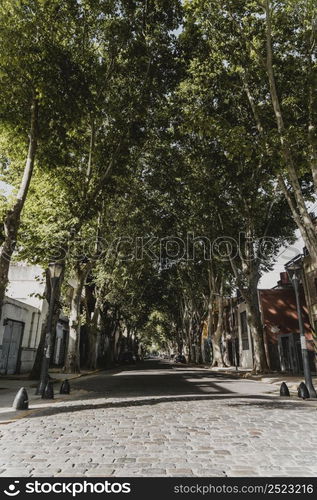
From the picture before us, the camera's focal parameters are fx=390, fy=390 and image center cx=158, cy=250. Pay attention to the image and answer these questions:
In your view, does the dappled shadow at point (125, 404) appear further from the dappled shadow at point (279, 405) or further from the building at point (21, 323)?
the building at point (21, 323)

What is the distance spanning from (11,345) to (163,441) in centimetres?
1901

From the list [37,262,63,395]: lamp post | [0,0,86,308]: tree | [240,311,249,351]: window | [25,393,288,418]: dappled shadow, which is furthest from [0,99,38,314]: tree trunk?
[240,311,249,351]: window

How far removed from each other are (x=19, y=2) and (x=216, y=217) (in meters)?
15.3

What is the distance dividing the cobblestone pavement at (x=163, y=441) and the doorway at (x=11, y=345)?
44.0 feet

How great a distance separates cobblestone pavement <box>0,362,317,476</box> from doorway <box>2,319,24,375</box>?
1342 cm

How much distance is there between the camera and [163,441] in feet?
18.1

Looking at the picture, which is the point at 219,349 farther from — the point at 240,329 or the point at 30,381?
the point at 30,381

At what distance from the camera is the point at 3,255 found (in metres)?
10.6

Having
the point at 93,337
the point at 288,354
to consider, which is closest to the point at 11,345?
the point at 93,337

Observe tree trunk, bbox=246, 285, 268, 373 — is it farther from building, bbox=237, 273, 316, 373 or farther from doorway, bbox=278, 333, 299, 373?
building, bbox=237, 273, 316, 373

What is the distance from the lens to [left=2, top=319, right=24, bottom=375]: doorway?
21.4 m

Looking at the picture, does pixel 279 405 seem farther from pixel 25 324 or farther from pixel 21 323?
pixel 25 324

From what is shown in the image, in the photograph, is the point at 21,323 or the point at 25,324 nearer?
the point at 21,323
